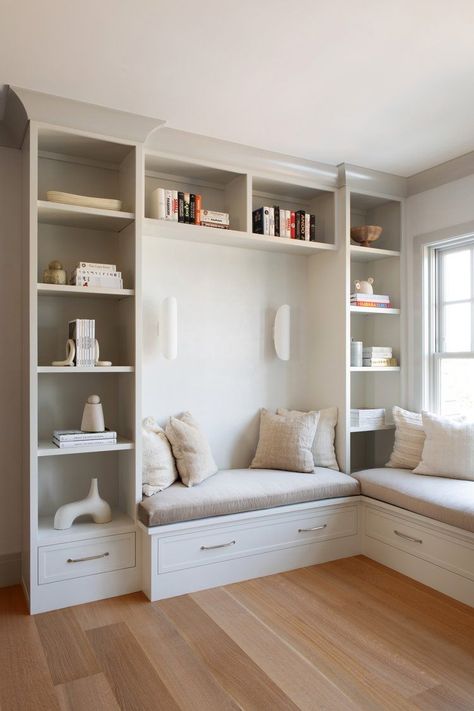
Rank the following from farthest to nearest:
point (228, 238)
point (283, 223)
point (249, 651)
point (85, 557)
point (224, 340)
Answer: point (224, 340), point (283, 223), point (228, 238), point (85, 557), point (249, 651)

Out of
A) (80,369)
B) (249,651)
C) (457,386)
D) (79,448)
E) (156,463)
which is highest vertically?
(80,369)

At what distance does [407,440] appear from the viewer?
12.1 ft

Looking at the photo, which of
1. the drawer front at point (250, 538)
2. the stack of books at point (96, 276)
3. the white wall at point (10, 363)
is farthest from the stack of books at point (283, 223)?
the drawer front at point (250, 538)

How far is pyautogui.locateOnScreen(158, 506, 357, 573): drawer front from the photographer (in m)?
2.88

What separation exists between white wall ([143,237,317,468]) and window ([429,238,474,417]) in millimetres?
915

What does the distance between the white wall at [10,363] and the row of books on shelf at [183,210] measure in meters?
0.77

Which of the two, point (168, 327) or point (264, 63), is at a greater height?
point (264, 63)

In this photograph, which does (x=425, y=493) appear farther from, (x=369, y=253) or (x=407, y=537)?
(x=369, y=253)

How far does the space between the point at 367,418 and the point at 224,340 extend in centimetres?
115

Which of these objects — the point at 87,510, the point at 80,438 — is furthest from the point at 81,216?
the point at 87,510

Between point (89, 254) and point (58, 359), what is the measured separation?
2.10 ft

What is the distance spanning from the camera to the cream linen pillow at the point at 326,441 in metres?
3.71

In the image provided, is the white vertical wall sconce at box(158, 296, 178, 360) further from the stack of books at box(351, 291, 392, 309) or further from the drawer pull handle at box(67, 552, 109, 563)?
the stack of books at box(351, 291, 392, 309)

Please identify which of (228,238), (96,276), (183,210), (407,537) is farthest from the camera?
(228,238)
